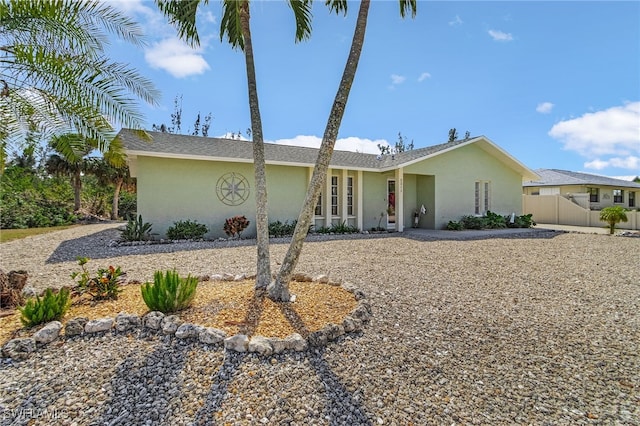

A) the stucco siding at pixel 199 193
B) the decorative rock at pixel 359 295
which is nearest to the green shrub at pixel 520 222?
the stucco siding at pixel 199 193

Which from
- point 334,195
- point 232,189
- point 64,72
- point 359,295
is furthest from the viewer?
point 334,195

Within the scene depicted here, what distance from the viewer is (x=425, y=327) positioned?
3840 mm

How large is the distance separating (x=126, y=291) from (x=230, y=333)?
96.1 inches

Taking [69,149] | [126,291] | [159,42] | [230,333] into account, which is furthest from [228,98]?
[230,333]

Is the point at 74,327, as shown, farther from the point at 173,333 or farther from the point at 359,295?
the point at 359,295

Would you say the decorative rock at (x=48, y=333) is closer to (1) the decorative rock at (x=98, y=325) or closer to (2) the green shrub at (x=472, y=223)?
(1) the decorative rock at (x=98, y=325)

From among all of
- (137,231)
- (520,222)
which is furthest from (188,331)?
(520,222)

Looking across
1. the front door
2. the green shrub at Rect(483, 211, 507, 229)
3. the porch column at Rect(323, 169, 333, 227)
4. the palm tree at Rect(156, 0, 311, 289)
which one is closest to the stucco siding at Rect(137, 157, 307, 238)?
the porch column at Rect(323, 169, 333, 227)

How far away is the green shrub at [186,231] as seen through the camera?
37.2 ft

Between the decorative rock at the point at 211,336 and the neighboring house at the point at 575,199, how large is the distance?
79.8 ft

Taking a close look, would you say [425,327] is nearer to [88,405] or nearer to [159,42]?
[88,405]

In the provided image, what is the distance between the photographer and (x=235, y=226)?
1199 cm

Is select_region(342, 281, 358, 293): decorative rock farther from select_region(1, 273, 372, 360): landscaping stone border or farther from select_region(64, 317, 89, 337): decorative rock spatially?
select_region(64, 317, 89, 337): decorative rock

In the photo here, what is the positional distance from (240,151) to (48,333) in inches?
419
